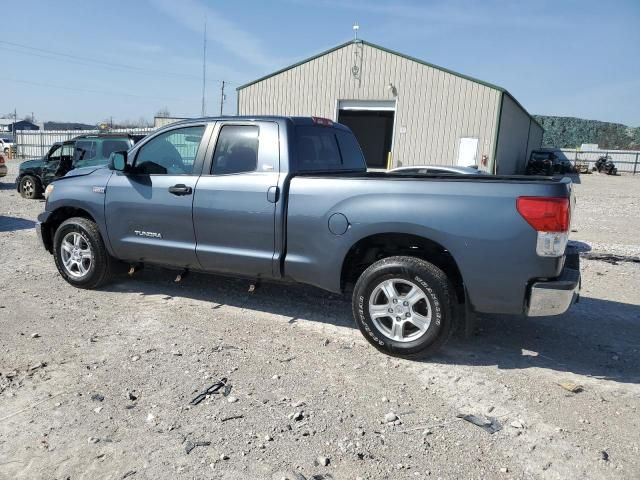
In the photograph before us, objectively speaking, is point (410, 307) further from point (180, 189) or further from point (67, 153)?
point (67, 153)

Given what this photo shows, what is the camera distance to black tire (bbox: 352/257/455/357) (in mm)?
3740

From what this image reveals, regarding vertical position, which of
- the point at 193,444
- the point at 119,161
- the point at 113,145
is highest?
the point at 113,145

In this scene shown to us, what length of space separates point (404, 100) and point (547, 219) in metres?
19.6

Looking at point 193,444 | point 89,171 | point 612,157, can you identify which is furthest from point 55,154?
point 612,157

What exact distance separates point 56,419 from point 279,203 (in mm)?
2289

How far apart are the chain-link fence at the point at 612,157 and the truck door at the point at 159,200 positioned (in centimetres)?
4395

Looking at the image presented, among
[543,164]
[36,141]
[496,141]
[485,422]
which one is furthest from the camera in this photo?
[36,141]

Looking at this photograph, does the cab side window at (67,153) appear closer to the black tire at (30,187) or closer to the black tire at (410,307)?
the black tire at (30,187)

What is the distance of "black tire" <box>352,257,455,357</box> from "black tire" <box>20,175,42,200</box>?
43.1 ft

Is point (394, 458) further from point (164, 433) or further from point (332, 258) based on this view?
point (332, 258)

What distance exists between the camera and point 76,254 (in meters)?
5.50

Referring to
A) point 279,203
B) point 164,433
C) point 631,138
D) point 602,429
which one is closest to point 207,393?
point 164,433

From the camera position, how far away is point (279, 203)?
4.28 metres

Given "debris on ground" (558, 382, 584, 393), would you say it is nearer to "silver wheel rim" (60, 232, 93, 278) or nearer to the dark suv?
"silver wheel rim" (60, 232, 93, 278)
